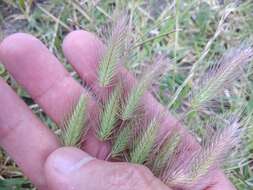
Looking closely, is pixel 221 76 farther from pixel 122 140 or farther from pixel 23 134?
pixel 23 134

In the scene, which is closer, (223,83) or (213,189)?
(223,83)

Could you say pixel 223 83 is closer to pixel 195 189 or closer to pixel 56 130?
pixel 195 189

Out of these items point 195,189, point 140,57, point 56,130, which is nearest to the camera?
point 195,189

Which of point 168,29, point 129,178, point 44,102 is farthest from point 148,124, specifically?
point 168,29

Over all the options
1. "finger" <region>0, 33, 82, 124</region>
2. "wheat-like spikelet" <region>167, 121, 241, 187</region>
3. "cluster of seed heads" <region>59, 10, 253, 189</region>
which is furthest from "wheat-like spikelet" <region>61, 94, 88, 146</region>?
"wheat-like spikelet" <region>167, 121, 241, 187</region>

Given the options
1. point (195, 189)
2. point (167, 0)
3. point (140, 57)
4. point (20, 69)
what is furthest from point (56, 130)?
point (167, 0)
